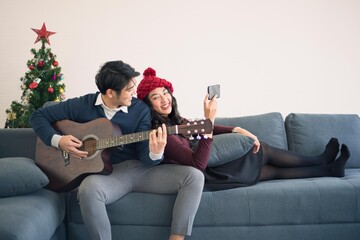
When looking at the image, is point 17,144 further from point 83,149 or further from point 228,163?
point 228,163

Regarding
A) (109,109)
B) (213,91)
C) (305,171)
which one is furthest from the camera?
(305,171)

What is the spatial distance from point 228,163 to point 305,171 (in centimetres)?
50

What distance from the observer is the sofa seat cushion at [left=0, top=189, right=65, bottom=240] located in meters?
1.34

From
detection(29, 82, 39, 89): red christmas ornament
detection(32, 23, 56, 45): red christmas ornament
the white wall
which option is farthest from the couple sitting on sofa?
detection(32, 23, 56, 45): red christmas ornament

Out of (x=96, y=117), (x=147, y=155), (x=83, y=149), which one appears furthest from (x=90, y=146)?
(x=147, y=155)

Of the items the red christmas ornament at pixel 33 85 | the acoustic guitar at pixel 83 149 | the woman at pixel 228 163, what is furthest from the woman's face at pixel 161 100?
the red christmas ornament at pixel 33 85

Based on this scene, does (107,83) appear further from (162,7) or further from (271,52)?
(271,52)

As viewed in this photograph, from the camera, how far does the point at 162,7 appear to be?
129 inches

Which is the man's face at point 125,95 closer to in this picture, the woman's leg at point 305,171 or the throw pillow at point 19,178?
Result: the throw pillow at point 19,178

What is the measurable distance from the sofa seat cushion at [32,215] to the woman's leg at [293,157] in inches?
46.2

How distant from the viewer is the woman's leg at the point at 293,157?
7.52 ft

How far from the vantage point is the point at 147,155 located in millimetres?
1840

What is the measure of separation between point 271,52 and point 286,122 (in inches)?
31.3

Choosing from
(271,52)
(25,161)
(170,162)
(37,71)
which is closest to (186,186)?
(170,162)
